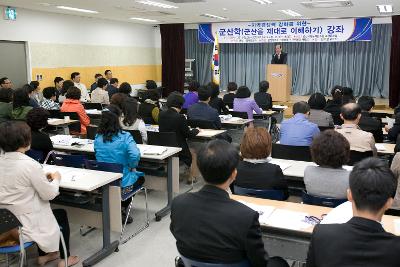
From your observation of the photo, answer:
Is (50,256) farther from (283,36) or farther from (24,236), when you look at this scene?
(283,36)

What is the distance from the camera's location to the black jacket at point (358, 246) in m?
1.54

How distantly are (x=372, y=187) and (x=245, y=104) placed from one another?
5.79 m

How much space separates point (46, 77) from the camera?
10.3 meters

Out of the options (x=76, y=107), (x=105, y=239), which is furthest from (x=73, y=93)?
(x=105, y=239)

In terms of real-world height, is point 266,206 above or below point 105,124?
below

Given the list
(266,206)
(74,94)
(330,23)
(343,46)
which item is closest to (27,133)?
(266,206)

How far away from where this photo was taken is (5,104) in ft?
19.3

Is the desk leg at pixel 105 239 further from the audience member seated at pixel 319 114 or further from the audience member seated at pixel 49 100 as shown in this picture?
the audience member seated at pixel 49 100

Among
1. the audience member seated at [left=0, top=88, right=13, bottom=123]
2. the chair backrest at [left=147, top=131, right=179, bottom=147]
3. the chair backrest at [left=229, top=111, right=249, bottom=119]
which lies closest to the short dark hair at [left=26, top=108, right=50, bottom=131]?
the chair backrest at [left=147, top=131, right=179, bottom=147]

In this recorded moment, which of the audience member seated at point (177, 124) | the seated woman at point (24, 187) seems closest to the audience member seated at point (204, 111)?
the audience member seated at point (177, 124)

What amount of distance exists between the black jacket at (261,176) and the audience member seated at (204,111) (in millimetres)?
2948

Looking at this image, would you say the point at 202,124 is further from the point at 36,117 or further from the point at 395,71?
the point at 395,71

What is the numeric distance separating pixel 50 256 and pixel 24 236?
2.20 ft

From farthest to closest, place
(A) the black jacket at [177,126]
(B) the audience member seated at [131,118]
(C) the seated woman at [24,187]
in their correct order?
1. (A) the black jacket at [177,126]
2. (B) the audience member seated at [131,118]
3. (C) the seated woman at [24,187]
